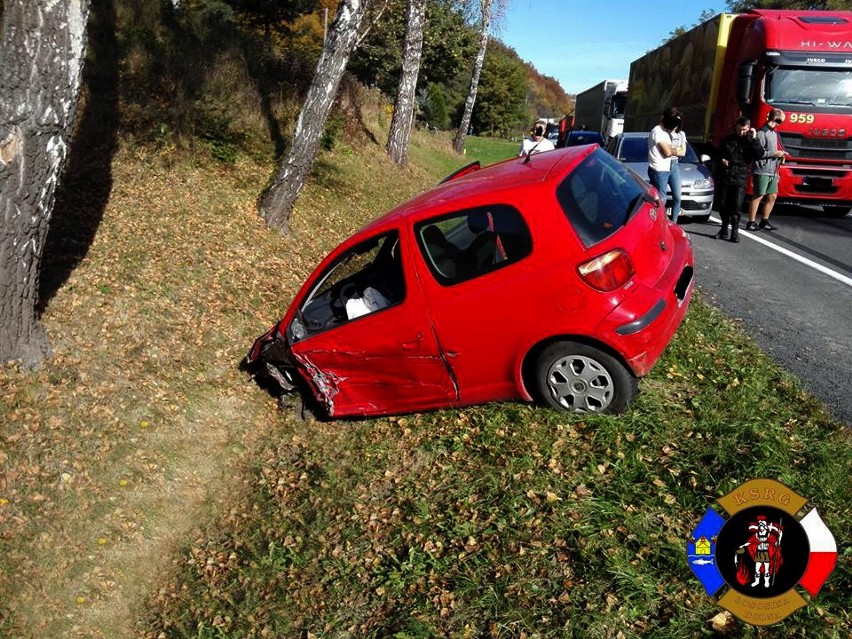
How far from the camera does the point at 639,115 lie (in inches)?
1025

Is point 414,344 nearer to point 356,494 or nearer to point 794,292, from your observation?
point 356,494

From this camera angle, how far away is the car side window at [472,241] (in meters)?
5.09

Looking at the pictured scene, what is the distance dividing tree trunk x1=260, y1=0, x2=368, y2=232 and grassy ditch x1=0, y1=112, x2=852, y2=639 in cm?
310

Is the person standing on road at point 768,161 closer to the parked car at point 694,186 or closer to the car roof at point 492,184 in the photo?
the parked car at point 694,186

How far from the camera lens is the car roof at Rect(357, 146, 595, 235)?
5.22 metres

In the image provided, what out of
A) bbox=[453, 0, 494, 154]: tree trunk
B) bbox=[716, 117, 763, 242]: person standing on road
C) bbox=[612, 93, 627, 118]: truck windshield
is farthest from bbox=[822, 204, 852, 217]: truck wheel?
bbox=[612, 93, 627, 118]: truck windshield

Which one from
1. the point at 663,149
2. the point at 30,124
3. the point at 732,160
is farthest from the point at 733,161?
the point at 30,124

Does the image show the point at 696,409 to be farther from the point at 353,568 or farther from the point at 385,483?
the point at 353,568

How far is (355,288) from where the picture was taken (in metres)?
6.17

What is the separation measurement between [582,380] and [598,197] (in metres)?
1.32

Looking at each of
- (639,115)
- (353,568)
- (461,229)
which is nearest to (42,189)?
(461,229)

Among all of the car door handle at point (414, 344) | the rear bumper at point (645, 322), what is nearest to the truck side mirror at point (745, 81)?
the rear bumper at point (645, 322)

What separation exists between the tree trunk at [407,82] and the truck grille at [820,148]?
766 centimetres

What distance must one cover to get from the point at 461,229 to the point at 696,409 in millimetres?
2159
